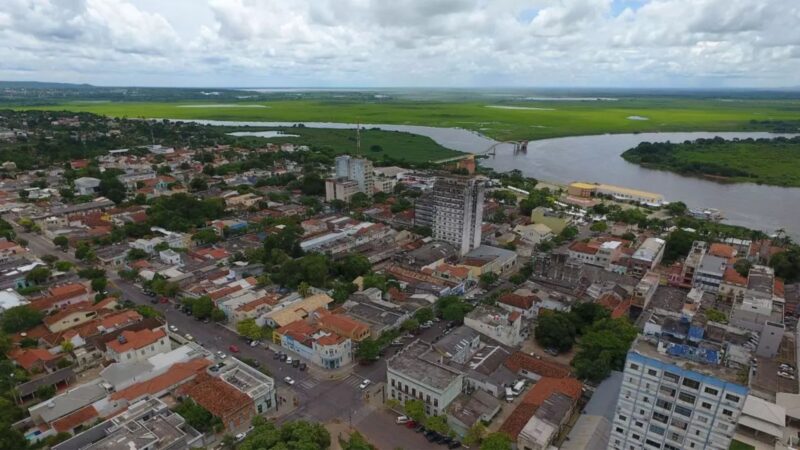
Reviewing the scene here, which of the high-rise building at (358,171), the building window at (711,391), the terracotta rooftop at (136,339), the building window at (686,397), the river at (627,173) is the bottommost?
the river at (627,173)

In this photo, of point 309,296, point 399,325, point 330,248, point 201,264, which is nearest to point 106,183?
point 201,264

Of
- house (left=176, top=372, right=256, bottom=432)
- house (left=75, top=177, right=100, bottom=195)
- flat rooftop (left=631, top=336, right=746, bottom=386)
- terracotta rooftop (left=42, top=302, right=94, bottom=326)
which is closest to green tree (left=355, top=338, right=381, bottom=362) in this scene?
house (left=176, top=372, right=256, bottom=432)

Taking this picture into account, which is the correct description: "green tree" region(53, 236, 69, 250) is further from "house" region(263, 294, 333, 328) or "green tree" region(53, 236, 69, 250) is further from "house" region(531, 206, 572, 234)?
"house" region(531, 206, 572, 234)

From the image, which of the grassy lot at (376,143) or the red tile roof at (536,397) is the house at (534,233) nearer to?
the red tile roof at (536,397)

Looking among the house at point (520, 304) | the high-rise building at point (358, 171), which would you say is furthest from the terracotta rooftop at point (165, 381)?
the high-rise building at point (358, 171)

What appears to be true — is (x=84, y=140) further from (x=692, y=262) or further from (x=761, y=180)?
(x=761, y=180)
